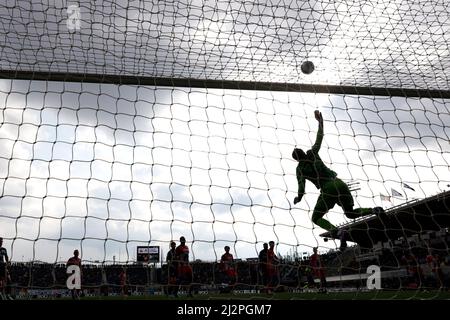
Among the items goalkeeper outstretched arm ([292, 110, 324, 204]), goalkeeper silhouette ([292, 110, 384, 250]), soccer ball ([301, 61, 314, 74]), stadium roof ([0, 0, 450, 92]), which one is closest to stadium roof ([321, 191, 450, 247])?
goalkeeper silhouette ([292, 110, 384, 250])

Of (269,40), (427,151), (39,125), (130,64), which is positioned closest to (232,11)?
(269,40)

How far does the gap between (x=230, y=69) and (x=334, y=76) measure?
4.37ft

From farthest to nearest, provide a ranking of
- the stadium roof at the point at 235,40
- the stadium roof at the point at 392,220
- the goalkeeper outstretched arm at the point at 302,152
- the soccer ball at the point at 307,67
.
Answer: the stadium roof at the point at 392,220 < the soccer ball at the point at 307,67 < the goalkeeper outstretched arm at the point at 302,152 < the stadium roof at the point at 235,40

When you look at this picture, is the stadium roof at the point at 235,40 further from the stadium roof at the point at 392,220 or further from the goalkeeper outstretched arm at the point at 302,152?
the stadium roof at the point at 392,220

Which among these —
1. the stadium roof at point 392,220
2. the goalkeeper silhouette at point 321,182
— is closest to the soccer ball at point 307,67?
the goalkeeper silhouette at point 321,182

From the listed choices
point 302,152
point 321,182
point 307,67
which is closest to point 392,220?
point 321,182

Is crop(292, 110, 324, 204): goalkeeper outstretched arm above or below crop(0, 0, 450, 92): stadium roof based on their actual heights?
below

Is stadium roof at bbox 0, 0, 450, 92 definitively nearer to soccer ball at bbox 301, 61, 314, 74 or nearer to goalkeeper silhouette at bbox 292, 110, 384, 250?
soccer ball at bbox 301, 61, 314, 74

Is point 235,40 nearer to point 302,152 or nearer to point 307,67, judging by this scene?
point 307,67

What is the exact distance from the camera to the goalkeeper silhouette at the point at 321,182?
219 inches

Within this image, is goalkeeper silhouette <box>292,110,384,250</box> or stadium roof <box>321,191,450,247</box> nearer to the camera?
goalkeeper silhouette <box>292,110,384,250</box>

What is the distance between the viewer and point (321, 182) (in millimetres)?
5770

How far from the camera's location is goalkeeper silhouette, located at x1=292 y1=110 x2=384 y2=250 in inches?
219

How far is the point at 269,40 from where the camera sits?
5.41 m
